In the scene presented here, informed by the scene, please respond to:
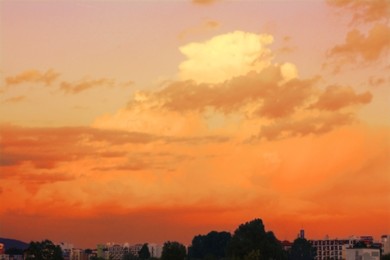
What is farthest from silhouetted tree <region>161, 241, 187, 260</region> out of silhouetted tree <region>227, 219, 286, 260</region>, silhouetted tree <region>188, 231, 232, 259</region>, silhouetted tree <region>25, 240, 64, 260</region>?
silhouetted tree <region>188, 231, 232, 259</region>

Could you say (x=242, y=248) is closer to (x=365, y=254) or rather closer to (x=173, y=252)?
(x=173, y=252)

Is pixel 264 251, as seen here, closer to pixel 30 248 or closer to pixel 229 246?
pixel 229 246

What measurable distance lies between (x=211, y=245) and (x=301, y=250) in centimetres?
2873

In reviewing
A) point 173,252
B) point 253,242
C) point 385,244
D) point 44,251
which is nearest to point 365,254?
point 385,244

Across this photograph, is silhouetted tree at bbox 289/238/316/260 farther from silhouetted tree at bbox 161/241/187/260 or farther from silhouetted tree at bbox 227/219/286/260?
silhouetted tree at bbox 161/241/187/260

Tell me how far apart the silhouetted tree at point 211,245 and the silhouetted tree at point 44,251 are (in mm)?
32779

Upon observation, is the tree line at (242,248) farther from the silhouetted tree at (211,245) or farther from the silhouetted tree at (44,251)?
the silhouetted tree at (211,245)

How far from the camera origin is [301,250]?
573 feet

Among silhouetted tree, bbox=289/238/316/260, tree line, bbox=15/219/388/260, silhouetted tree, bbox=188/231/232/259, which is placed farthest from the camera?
silhouetted tree, bbox=289/238/316/260

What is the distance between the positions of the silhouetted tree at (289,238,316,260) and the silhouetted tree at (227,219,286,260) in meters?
63.3

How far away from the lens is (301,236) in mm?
192875

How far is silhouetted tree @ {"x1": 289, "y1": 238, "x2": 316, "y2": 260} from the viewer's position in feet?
567

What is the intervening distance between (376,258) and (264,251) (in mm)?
48565

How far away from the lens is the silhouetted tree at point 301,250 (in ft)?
567
